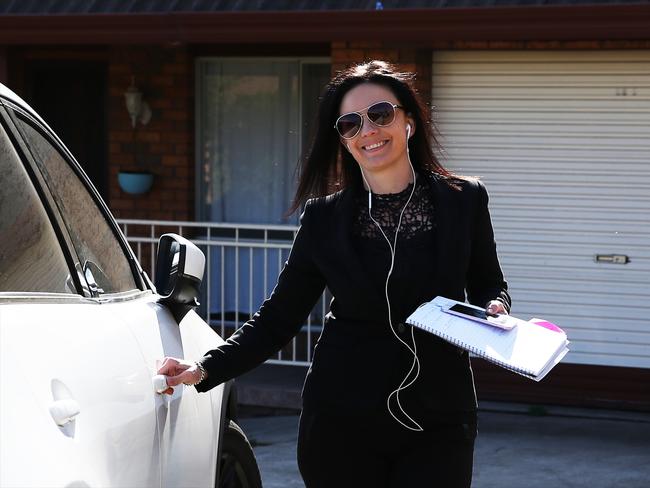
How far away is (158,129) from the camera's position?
10688 mm

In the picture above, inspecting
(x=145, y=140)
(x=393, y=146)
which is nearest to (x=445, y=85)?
(x=145, y=140)

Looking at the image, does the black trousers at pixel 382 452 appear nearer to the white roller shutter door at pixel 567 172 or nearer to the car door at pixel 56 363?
the car door at pixel 56 363

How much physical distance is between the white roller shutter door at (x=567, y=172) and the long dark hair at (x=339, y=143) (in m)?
5.22

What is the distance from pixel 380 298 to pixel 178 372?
0.57 m

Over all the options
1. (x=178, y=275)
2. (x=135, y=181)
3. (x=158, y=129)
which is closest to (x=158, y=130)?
(x=158, y=129)

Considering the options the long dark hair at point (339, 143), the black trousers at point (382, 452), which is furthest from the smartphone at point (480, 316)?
the long dark hair at point (339, 143)

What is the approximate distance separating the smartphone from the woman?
0.04 m

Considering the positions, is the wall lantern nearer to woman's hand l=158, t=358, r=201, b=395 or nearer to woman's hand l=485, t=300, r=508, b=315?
woman's hand l=158, t=358, r=201, b=395

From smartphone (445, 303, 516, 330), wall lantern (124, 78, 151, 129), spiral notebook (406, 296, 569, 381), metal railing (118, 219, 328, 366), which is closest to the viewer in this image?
spiral notebook (406, 296, 569, 381)

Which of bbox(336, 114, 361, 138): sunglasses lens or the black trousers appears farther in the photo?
bbox(336, 114, 361, 138): sunglasses lens

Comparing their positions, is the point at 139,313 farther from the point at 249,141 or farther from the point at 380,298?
the point at 249,141

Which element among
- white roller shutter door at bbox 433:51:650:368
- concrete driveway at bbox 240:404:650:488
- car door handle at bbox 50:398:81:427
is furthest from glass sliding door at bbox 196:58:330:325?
car door handle at bbox 50:398:81:427

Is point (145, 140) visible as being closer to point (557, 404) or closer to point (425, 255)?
point (557, 404)

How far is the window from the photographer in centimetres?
1078
